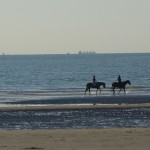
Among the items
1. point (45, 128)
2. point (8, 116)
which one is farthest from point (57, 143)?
point (8, 116)

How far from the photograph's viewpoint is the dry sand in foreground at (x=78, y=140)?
1831 centimetres

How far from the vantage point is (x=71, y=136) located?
21.4 m

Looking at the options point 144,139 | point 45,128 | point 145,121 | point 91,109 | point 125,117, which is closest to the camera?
point 144,139

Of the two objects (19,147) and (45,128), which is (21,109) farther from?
(19,147)

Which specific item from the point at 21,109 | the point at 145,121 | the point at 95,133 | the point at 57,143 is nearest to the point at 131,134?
the point at 95,133

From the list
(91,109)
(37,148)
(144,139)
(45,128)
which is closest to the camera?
(37,148)

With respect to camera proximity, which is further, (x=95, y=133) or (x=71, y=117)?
(x=71, y=117)

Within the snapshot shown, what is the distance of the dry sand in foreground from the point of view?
60.1 feet

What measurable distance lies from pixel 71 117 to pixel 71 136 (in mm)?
9547

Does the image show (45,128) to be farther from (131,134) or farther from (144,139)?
(144,139)

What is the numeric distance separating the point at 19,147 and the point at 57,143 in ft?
4.75

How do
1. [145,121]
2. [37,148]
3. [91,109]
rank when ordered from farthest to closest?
[91,109], [145,121], [37,148]

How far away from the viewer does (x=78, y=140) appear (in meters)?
20.0

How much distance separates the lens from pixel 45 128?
2634cm
